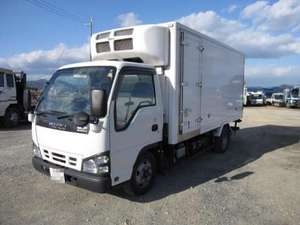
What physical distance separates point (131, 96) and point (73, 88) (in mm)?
937

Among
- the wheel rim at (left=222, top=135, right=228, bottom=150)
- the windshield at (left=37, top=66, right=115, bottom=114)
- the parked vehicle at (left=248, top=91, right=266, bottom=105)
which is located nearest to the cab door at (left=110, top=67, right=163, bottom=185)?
the windshield at (left=37, top=66, right=115, bottom=114)

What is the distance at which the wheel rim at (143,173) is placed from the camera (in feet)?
16.1

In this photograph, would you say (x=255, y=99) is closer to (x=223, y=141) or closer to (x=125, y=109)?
(x=223, y=141)

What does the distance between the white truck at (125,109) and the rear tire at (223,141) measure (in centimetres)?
190

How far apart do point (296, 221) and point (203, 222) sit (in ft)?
4.59

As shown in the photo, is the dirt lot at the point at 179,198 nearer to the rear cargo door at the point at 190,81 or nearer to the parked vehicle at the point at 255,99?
the rear cargo door at the point at 190,81

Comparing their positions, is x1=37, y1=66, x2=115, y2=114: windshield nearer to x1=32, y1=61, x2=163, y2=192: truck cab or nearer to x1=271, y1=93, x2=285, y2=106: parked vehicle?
x1=32, y1=61, x2=163, y2=192: truck cab

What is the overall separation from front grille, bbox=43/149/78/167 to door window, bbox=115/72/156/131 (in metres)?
0.82

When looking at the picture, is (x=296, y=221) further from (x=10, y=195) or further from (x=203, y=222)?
(x=10, y=195)

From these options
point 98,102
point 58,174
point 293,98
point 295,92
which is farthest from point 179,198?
point 295,92

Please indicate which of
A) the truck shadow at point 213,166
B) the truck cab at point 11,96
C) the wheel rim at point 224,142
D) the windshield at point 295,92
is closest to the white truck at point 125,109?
the truck shadow at point 213,166

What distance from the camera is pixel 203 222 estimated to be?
4.17 m

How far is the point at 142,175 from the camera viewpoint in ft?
16.4

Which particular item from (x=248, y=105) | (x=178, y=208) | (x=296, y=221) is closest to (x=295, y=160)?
(x=296, y=221)
